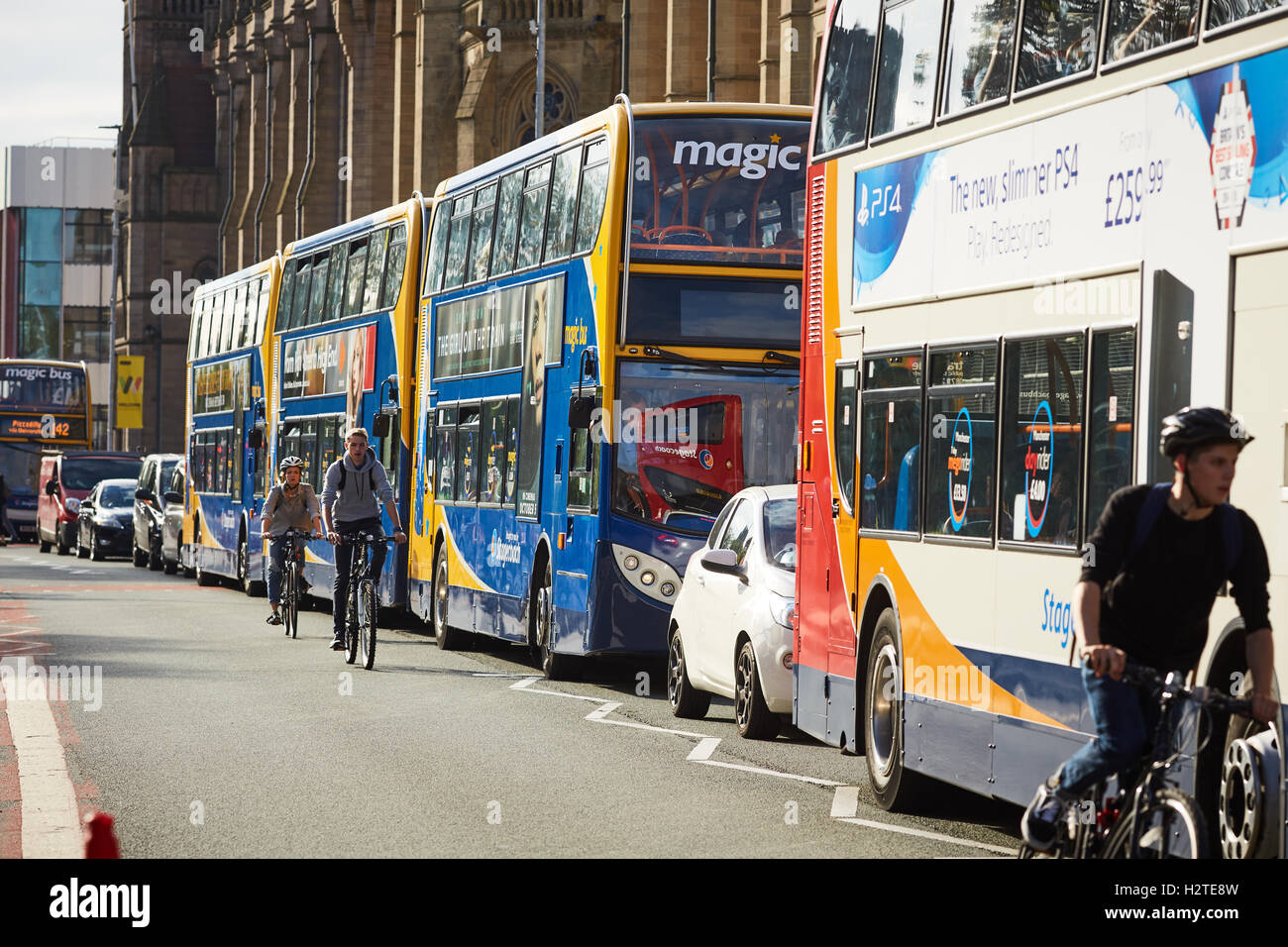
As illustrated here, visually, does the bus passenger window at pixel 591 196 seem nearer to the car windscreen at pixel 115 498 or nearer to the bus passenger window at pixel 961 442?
the bus passenger window at pixel 961 442

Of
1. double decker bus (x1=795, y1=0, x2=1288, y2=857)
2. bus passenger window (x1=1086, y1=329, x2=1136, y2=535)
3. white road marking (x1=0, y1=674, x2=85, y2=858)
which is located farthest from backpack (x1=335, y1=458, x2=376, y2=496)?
bus passenger window (x1=1086, y1=329, x2=1136, y2=535)

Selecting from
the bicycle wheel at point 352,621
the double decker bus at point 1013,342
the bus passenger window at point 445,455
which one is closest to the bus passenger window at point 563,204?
the bicycle wheel at point 352,621

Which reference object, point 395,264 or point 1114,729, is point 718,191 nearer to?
point 395,264

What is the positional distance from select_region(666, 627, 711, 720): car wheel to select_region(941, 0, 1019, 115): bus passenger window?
597cm

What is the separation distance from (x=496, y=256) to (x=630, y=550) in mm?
4623

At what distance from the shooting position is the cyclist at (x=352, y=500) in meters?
19.9

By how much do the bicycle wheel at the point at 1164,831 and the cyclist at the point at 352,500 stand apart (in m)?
13.4

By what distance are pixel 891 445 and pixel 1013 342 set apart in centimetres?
163

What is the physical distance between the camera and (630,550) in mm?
17609

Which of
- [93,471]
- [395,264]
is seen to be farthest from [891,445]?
[93,471]

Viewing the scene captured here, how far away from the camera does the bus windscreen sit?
58.0 feet

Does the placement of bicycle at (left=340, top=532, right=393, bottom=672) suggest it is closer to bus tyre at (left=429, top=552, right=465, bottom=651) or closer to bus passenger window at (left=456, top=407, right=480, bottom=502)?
bus passenger window at (left=456, top=407, right=480, bottom=502)
